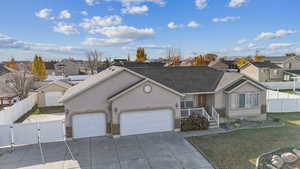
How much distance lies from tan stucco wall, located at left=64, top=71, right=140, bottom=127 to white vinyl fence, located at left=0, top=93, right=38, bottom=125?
6406 millimetres

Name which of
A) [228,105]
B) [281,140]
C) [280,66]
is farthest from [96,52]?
[281,140]

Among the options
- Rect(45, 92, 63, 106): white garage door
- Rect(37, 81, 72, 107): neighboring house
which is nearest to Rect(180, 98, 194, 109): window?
Rect(37, 81, 72, 107): neighboring house

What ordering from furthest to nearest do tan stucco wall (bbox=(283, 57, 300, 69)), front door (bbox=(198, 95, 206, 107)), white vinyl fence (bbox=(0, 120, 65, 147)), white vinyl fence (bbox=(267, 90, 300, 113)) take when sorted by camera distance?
tan stucco wall (bbox=(283, 57, 300, 69)) → white vinyl fence (bbox=(267, 90, 300, 113)) → front door (bbox=(198, 95, 206, 107)) → white vinyl fence (bbox=(0, 120, 65, 147))

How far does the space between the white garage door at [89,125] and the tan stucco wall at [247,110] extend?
419 inches

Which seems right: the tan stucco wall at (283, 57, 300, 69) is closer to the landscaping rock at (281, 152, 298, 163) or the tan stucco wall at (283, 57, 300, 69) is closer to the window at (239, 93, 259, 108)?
the window at (239, 93, 259, 108)

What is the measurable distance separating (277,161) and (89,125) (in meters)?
11.6

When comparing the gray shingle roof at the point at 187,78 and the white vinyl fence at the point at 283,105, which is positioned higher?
the gray shingle roof at the point at 187,78

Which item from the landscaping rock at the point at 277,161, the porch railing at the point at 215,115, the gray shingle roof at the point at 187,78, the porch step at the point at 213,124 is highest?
the gray shingle roof at the point at 187,78

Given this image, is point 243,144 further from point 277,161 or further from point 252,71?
point 252,71

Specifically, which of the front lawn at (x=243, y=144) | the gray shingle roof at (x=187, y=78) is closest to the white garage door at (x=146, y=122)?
the front lawn at (x=243, y=144)

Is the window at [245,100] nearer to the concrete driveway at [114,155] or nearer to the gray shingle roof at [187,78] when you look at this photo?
the gray shingle roof at [187,78]

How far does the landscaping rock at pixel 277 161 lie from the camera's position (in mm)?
9457

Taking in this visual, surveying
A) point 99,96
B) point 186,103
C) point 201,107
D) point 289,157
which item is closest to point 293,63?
point 201,107

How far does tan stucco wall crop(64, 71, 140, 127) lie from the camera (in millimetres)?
13430
